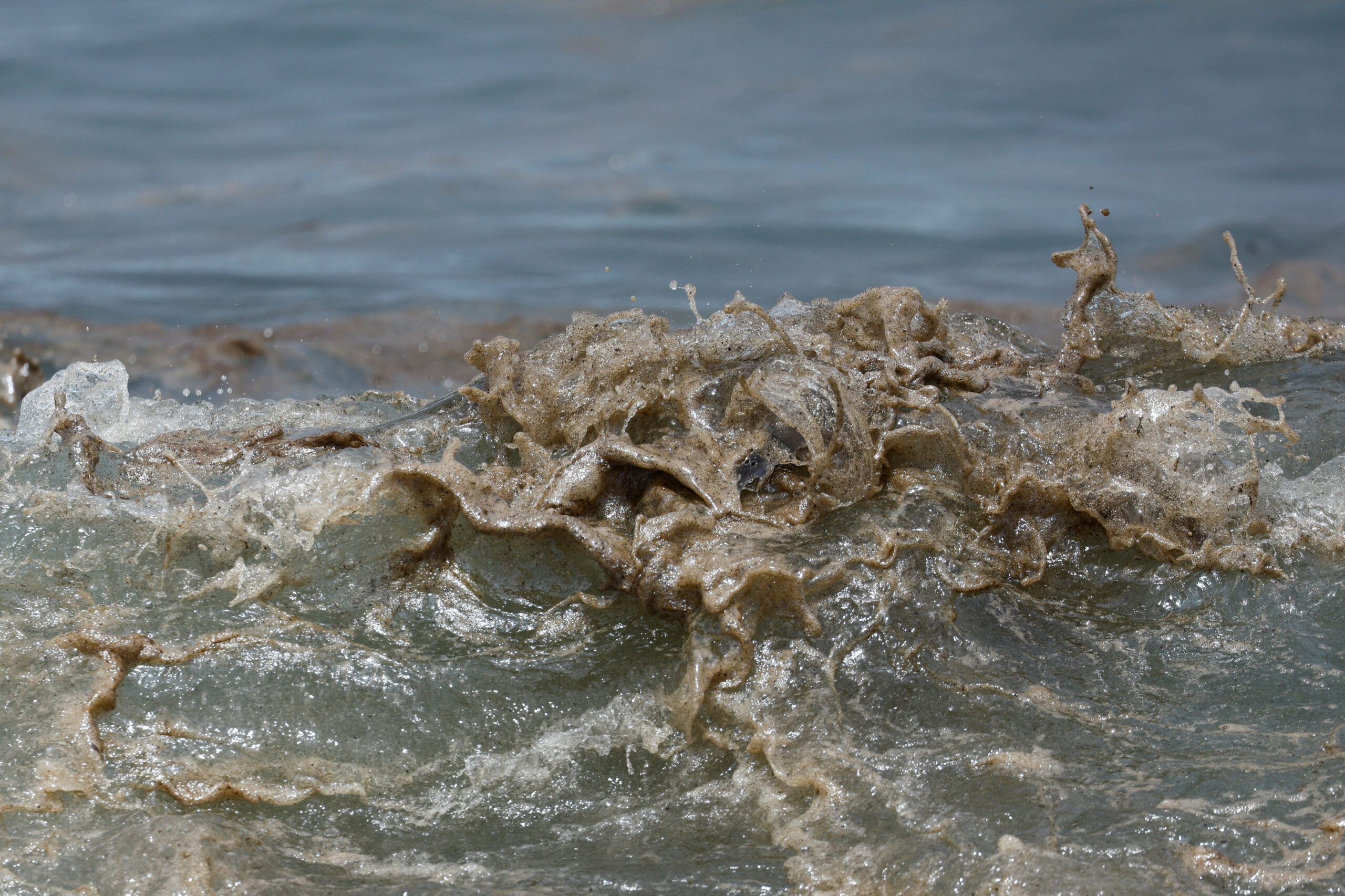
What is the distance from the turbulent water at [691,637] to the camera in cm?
167

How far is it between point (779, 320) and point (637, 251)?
5.25 metres

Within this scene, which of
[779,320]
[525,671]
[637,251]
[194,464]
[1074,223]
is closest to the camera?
[525,671]

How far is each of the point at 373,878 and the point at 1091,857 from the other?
990 mm

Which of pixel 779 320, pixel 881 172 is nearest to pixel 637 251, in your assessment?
pixel 881 172

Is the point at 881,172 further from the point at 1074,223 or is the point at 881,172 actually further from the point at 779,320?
the point at 779,320

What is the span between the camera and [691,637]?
6.63ft

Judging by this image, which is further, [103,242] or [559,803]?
[103,242]

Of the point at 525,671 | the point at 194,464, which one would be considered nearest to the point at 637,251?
the point at 194,464

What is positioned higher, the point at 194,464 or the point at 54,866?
the point at 194,464

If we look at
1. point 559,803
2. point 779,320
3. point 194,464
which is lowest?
point 559,803

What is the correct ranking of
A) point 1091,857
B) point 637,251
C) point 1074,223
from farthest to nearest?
point 1074,223 < point 637,251 < point 1091,857

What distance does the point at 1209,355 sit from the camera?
3205 millimetres

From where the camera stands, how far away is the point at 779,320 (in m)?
3.03

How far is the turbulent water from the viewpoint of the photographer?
5.49 ft
